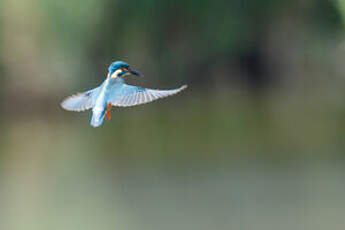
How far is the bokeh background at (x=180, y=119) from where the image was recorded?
790cm

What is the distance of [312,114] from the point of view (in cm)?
1292

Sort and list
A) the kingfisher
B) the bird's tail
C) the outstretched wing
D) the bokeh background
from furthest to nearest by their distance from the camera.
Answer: the bokeh background, the outstretched wing, the kingfisher, the bird's tail

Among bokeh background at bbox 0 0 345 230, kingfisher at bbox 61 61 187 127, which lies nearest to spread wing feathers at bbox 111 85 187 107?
kingfisher at bbox 61 61 187 127

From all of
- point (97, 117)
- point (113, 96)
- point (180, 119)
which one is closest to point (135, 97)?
point (113, 96)

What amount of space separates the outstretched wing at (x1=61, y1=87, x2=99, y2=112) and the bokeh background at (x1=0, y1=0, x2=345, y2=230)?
4949mm

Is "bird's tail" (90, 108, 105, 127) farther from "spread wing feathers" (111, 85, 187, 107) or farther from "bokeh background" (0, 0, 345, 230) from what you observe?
"bokeh background" (0, 0, 345, 230)

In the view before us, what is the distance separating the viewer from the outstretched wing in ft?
7.11

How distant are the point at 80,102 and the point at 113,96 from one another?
15cm

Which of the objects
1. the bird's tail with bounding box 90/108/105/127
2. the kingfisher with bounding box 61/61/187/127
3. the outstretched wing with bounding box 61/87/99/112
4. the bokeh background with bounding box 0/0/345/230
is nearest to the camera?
the bird's tail with bounding box 90/108/105/127

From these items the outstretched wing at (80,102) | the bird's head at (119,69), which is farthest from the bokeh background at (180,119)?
the bird's head at (119,69)

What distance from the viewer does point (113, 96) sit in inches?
83.0

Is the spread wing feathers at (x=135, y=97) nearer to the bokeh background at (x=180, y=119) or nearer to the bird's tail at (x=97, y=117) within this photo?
the bird's tail at (x=97, y=117)

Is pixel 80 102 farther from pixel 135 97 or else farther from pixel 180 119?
pixel 180 119

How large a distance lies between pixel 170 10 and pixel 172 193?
4.39m
